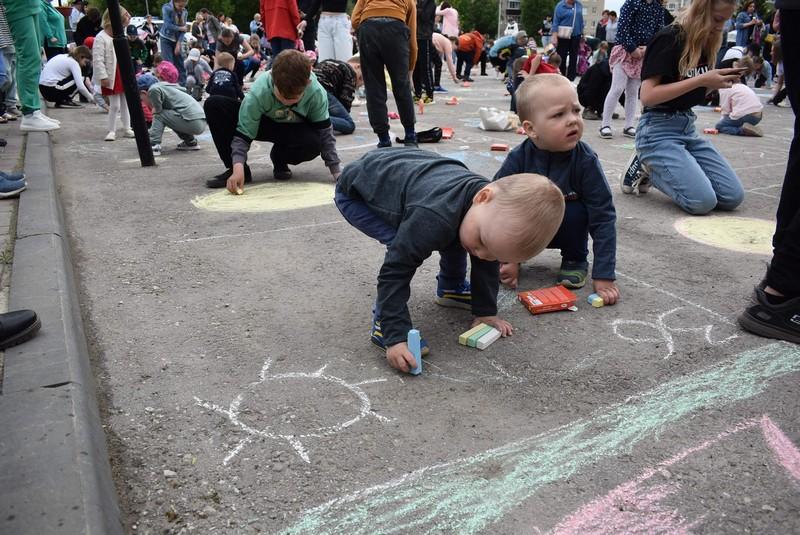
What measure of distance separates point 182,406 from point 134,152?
190 inches

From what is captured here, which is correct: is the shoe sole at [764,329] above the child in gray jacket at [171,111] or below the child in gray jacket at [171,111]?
below

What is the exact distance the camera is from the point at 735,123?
734cm

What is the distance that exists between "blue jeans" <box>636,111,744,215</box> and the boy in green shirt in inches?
86.1

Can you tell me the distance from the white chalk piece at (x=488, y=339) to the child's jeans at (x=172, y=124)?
4584 millimetres

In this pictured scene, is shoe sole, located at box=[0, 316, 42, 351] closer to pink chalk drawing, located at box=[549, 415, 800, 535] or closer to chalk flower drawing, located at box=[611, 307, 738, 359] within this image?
pink chalk drawing, located at box=[549, 415, 800, 535]

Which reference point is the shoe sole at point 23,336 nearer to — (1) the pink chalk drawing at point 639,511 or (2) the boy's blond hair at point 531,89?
(1) the pink chalk drawing at point 639,511

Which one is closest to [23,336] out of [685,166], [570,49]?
[685,166]

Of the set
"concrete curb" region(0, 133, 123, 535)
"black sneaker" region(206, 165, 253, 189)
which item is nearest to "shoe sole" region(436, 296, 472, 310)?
"concrete curb" region(0, 133, 123, 535)

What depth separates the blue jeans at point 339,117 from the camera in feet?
22.1

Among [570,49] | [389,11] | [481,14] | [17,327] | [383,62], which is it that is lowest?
[17,327]

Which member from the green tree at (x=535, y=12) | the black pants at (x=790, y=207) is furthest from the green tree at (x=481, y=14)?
the black pants at (x=790, y=207)

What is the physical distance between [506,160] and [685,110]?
1.81 meters

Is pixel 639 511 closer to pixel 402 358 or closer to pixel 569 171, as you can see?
pixel 402 358

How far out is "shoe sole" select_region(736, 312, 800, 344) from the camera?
91.6 inches
